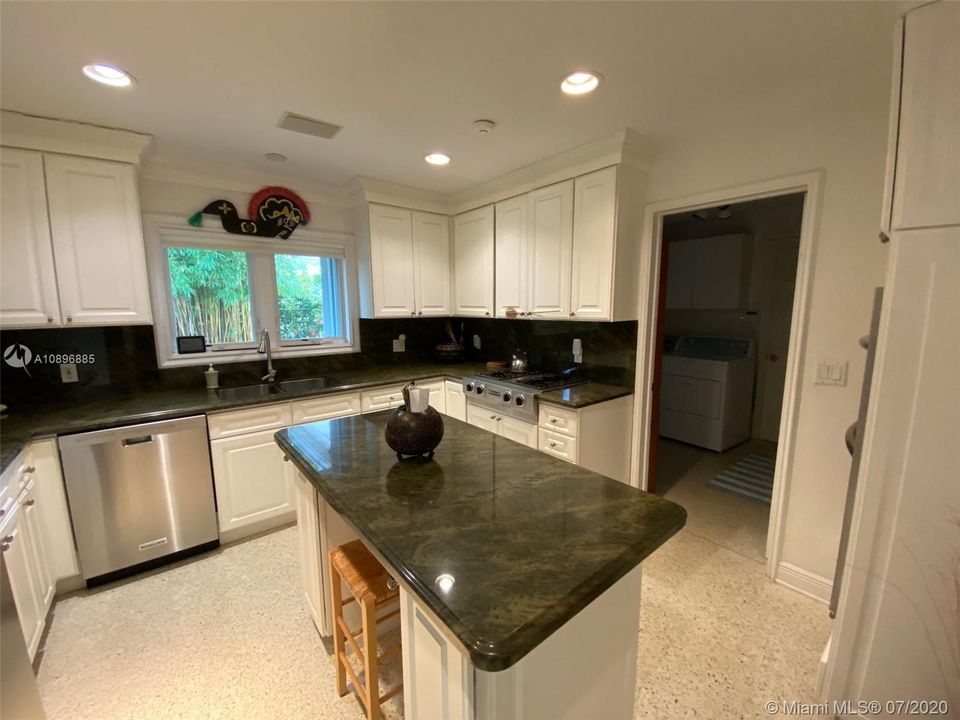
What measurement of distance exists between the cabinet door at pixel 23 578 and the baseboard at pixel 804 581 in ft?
11.4

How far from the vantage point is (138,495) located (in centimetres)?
223

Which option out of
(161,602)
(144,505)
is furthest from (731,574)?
(144,505)

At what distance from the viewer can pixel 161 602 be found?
209 cm

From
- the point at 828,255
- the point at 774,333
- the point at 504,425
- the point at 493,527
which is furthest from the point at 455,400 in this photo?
the point at 774,333

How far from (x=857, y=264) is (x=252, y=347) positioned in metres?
3.74

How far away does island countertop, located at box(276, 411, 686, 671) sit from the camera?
79 cm

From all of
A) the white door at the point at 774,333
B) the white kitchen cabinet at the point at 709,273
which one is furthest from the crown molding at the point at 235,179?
the white door at the point at 774,333

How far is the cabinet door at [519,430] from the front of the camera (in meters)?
→ 2.72

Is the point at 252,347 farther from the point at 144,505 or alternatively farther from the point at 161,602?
the point at 161,602

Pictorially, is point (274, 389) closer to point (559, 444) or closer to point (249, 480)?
point (249, 480)

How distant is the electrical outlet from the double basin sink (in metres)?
0.76

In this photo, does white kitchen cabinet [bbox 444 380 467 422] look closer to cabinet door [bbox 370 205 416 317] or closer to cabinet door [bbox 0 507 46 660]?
cabinet door [bbox 370 205 416 317]

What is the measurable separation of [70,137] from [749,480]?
506 cm

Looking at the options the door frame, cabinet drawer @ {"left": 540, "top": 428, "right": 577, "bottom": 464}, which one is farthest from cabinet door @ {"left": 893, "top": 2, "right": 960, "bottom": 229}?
cabinet drawer @ {"left": 540, "top": 428, "right": 577, "bottom": 464}
